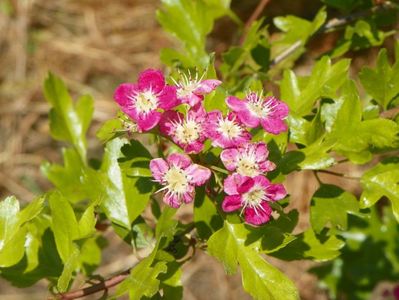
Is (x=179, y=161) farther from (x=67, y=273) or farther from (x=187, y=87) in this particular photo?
(x=67, y=273)

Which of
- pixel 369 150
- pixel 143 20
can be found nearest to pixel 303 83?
pixel 369 150

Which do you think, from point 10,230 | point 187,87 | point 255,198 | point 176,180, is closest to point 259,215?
point 255,198

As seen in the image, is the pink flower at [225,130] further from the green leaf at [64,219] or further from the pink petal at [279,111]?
the green leaf at [64,219]

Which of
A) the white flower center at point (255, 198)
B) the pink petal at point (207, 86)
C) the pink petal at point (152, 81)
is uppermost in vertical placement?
the pink petal at point (152, 81)

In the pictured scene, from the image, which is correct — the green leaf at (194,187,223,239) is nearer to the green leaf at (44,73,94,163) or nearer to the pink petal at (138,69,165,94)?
the pink petal at (138,69,165,94)

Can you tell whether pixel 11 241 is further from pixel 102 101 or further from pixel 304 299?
pixel 102 101

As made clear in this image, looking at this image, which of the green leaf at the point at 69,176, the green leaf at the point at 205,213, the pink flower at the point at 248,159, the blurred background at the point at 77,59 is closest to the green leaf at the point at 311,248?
the green leaf at the point at 205,213
